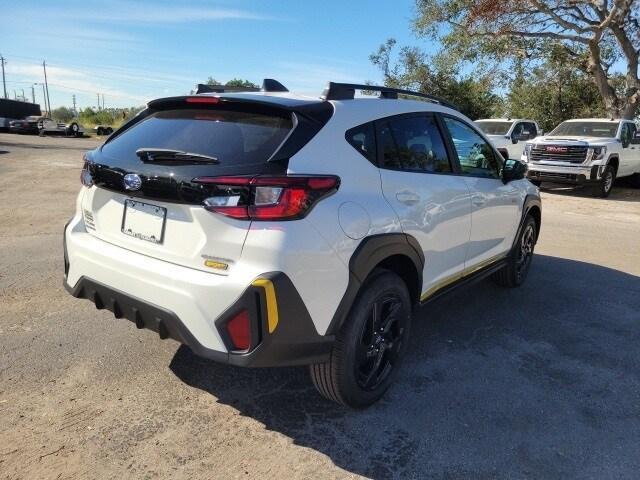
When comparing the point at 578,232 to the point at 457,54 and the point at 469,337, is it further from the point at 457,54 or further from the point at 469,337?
the point at 457,54

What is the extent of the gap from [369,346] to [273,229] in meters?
1.04

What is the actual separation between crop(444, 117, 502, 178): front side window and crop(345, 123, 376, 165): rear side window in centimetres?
112

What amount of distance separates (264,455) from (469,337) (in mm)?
2115

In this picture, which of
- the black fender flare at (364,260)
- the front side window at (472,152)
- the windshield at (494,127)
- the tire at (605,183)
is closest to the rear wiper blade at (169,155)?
the black fender flare at (364,260)

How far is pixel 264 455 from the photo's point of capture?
2658 mm

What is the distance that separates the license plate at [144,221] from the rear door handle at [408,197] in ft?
4.33

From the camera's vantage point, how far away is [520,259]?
210 inches

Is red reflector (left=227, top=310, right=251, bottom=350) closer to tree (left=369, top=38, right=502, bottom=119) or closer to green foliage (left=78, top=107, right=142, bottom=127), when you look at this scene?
tree (left=369, top=38, right=502, bottom=119)

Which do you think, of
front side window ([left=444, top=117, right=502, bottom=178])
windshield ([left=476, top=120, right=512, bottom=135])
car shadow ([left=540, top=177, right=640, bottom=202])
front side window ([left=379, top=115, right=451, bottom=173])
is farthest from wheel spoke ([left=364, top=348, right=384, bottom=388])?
windshield ([left=476, top=120, right=512, bottom=135])

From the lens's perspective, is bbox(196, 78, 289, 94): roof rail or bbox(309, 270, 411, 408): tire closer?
bbox(309, 270, 411, 408): tire

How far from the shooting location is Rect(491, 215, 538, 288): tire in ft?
16.8

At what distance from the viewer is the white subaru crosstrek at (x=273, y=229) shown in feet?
8.07

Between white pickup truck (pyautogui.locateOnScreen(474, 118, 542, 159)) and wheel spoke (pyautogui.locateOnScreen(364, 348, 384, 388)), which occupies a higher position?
white pickup truck (pyautogui.locateOnScreen(474, 118, 542, 159))

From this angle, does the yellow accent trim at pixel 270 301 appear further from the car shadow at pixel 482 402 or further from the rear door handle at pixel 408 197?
the rear door handle at pixel 408 197
